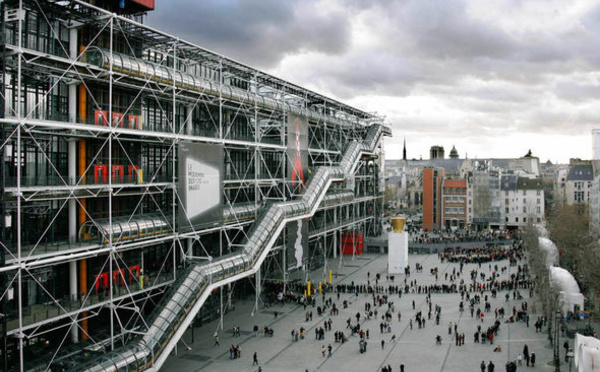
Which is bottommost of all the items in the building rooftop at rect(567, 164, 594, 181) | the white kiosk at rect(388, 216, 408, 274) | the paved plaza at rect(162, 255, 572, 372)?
the paved plaza at rect(162, 255, 572, 372)

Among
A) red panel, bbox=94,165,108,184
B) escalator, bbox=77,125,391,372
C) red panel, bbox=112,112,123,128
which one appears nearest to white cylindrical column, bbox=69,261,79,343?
escalator, bbox=77,125,391,372

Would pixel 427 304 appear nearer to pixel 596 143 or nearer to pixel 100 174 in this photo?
pixel 100 174

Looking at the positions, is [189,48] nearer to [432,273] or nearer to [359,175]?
[432,273]

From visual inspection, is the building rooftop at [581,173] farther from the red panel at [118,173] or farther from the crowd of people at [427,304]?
the red panel at [118,173]

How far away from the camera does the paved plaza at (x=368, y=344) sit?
25.8 metres

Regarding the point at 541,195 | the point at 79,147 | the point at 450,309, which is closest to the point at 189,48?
the point at 79,147

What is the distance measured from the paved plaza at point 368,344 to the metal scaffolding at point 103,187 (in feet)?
8.62

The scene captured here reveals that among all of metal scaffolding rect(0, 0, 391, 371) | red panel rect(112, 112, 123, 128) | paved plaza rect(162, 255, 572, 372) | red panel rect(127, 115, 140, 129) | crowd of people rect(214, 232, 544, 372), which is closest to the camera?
metal scaffolding rect(0, 0, 391, 371)

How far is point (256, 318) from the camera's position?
1332 inches

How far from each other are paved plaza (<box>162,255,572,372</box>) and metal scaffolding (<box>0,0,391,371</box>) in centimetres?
263

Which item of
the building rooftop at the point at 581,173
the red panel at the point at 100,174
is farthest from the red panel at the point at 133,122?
the building rooftop at the point at 581,173

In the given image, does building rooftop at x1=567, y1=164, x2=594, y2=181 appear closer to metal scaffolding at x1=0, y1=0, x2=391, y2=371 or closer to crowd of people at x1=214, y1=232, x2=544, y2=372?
crowd of people at x1=214, y1=232, x2=544, y2=372

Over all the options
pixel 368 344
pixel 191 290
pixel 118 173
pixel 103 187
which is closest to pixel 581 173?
pixel 368 344

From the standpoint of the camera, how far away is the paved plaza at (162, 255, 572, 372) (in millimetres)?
25844
